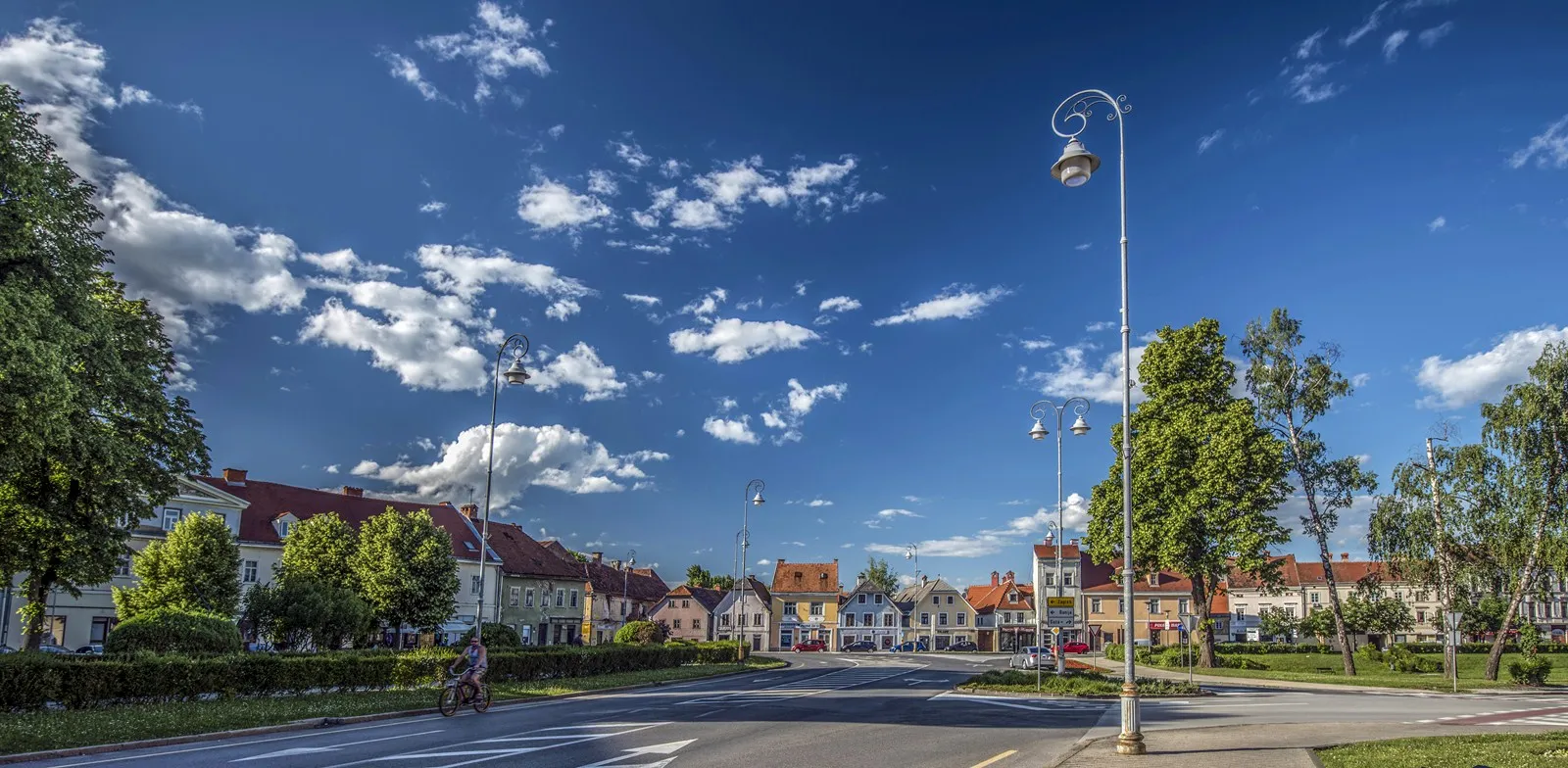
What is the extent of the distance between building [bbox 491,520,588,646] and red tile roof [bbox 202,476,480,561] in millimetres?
3099

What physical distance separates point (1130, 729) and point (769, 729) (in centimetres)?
678

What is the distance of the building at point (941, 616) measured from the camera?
106 meters

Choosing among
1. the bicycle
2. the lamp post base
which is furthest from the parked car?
the lamp post base

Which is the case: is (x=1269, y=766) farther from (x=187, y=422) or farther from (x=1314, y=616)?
(x=1314, y=616)

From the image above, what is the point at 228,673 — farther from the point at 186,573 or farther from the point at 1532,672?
the point at 1532,672

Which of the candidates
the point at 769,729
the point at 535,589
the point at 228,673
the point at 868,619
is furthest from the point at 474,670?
the point at 868,619

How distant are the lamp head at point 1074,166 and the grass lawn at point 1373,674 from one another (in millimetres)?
34111

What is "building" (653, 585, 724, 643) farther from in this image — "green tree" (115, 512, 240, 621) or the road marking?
the road marking

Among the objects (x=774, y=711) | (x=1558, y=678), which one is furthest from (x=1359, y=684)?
(x=774, y=711)

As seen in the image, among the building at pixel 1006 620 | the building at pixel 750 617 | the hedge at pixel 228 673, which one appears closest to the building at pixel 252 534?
the hedge at pixel 228 673

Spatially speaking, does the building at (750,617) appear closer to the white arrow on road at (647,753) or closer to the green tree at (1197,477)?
the green tree at (1197,477)

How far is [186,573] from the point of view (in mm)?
42500

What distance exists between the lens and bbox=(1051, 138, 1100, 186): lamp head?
52.7ft

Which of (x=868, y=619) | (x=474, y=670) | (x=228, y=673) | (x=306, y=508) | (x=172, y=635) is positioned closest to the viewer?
(x=474, y=670)
